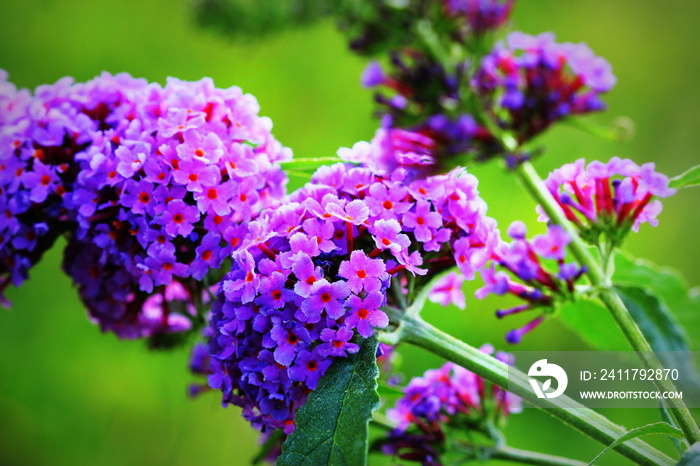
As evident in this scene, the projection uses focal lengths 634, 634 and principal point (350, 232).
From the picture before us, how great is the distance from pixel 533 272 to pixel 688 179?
16 cm

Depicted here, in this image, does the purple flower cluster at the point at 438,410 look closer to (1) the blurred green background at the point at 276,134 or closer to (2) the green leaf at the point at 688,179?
(2) the green leaf at the point at 688,179

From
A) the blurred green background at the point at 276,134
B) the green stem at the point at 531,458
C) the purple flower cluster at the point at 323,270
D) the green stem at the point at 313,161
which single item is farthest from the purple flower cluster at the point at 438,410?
the blurred green background at the point at 276,134

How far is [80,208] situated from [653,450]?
1.70 feet

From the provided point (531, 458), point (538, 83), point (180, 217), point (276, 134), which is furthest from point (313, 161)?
point (276, 134)

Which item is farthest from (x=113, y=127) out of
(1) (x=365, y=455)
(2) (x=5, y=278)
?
(1) (x=365, y=455)

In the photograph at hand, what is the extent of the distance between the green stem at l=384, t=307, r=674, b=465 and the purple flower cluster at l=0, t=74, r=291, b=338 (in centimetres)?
18

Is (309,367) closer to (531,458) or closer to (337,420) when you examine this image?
(337,420)

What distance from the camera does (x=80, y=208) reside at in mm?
572

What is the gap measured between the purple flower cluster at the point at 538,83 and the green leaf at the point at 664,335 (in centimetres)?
18

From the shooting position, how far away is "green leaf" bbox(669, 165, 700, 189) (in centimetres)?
56

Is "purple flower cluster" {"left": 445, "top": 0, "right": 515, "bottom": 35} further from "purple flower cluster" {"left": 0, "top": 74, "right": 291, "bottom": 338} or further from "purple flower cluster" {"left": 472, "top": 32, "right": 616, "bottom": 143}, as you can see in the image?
"purple flower cluster" {"left": 0, "top": 74, "right": 291, "bottom": 338}

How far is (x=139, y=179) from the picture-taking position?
0.58 meters

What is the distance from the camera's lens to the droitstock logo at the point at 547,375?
1.71 ft

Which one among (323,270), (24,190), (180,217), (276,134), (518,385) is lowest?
(518,385)
